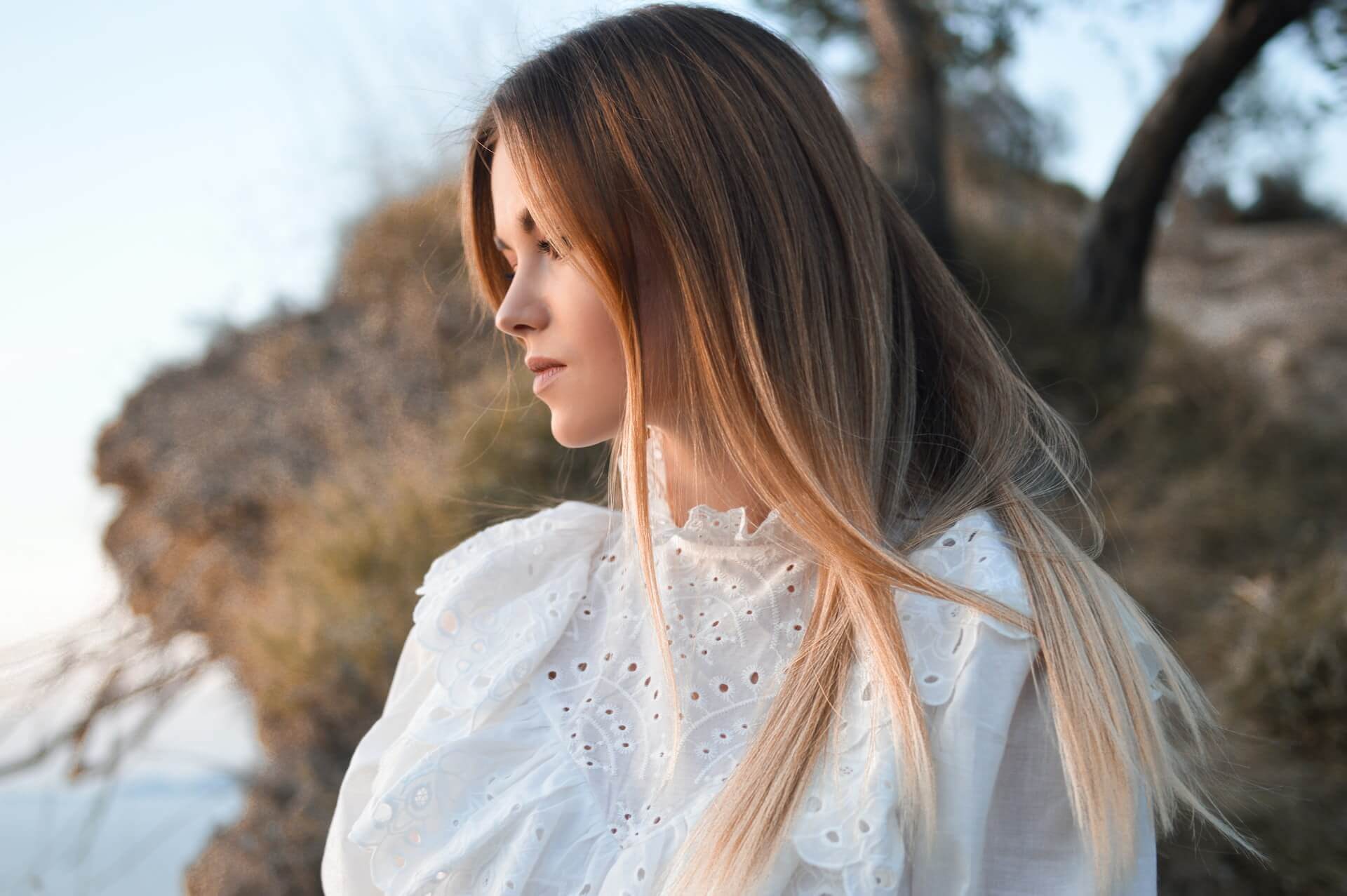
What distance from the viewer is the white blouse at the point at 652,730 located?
3.41ft

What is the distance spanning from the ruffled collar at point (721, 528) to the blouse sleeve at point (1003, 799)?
36 centimetres

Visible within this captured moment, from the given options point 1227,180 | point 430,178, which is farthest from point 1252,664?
point 1227,180

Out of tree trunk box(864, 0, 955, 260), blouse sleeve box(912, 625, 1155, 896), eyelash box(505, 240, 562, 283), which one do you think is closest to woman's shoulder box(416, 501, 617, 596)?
eyelash box(505, 240, 562, 283)

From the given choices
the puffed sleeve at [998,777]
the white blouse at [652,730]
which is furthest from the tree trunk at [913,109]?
the puffed sleeve at [998,777]

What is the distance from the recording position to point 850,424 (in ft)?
4.33

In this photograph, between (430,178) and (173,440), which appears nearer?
(173,440)

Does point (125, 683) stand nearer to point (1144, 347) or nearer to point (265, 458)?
point (265, 458)

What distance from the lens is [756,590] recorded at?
55.6 inches

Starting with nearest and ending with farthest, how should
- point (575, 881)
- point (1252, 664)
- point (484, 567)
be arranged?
1. point (575, 881)
2. point (484, 567)
3. point (1252, 664)

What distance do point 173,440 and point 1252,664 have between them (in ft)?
17.1

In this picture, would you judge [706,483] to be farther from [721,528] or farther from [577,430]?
[577,430]

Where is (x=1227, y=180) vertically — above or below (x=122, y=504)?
below

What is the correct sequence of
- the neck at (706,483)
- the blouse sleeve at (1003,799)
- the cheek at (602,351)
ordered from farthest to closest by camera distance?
the neck at (706,483), the cheek at (602,351), the blouse sleeve at (1003,799)

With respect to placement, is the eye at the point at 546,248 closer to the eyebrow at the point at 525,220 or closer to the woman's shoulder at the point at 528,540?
the eyebrow at the point at 525,220
